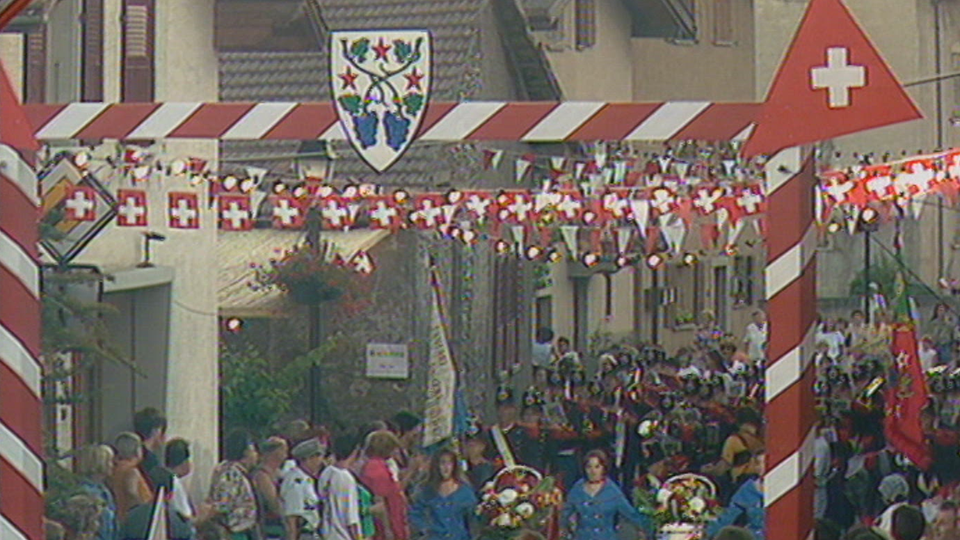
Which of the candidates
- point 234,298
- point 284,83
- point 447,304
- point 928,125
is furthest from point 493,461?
point 928,125

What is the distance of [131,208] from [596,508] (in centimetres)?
536

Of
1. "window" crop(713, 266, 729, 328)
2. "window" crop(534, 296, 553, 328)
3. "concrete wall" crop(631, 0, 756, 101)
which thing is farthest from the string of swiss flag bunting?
"window" crop(713, 266, 729, 328)

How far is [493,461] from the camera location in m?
17.6

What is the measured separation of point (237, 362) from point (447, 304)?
6977 millimetres

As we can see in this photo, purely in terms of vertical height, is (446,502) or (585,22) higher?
(585,22)

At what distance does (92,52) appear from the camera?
17.5 meters

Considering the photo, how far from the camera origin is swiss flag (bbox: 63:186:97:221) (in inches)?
643

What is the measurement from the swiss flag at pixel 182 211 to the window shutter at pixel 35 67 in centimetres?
245

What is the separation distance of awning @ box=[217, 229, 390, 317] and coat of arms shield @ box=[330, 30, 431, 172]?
58.5 feet


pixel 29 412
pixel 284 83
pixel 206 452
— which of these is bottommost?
pixel 206 452

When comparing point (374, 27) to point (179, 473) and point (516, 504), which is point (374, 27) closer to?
point (179, 473)

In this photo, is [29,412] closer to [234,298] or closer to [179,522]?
[179,522]

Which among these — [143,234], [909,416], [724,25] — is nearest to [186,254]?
[143,234]

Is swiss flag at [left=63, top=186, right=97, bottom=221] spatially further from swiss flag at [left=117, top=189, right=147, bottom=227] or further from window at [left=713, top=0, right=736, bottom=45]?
window at [left=713, top=0, right=736, bottom=45]
